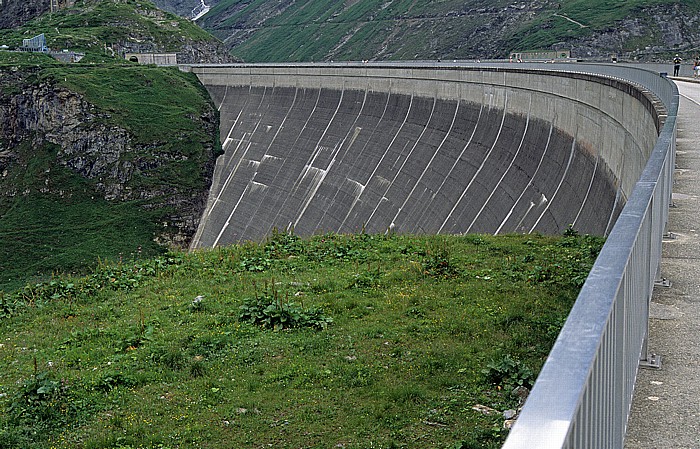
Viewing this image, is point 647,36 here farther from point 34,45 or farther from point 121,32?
point 34,45

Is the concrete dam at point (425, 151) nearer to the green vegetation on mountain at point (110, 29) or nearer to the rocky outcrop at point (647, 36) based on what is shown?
the green vegetation on mountain at point (110, 29)

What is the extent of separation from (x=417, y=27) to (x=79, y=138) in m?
70.8

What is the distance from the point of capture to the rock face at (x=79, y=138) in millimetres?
58938

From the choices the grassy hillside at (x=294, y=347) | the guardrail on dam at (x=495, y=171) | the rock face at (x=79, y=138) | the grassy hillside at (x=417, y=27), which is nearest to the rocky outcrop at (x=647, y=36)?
the grassy hillside at (x=417, y=27)

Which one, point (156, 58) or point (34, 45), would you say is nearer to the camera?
point (34, 45)

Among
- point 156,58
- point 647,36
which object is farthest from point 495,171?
point 647,36

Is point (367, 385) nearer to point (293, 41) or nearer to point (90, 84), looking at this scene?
point (90, 84)

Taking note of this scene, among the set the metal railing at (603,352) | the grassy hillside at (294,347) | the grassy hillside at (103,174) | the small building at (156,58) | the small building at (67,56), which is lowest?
the grassy hillside at (103,174)

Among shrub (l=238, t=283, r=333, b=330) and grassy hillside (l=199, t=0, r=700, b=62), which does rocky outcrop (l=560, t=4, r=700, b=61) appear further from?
shrub (l=238, t=283, r=333, b=330)

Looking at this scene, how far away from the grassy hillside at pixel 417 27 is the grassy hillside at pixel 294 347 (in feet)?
257

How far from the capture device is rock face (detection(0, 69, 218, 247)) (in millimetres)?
58938

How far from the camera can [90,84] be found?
6456 cm

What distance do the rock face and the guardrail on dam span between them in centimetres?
532

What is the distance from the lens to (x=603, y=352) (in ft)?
11.1
